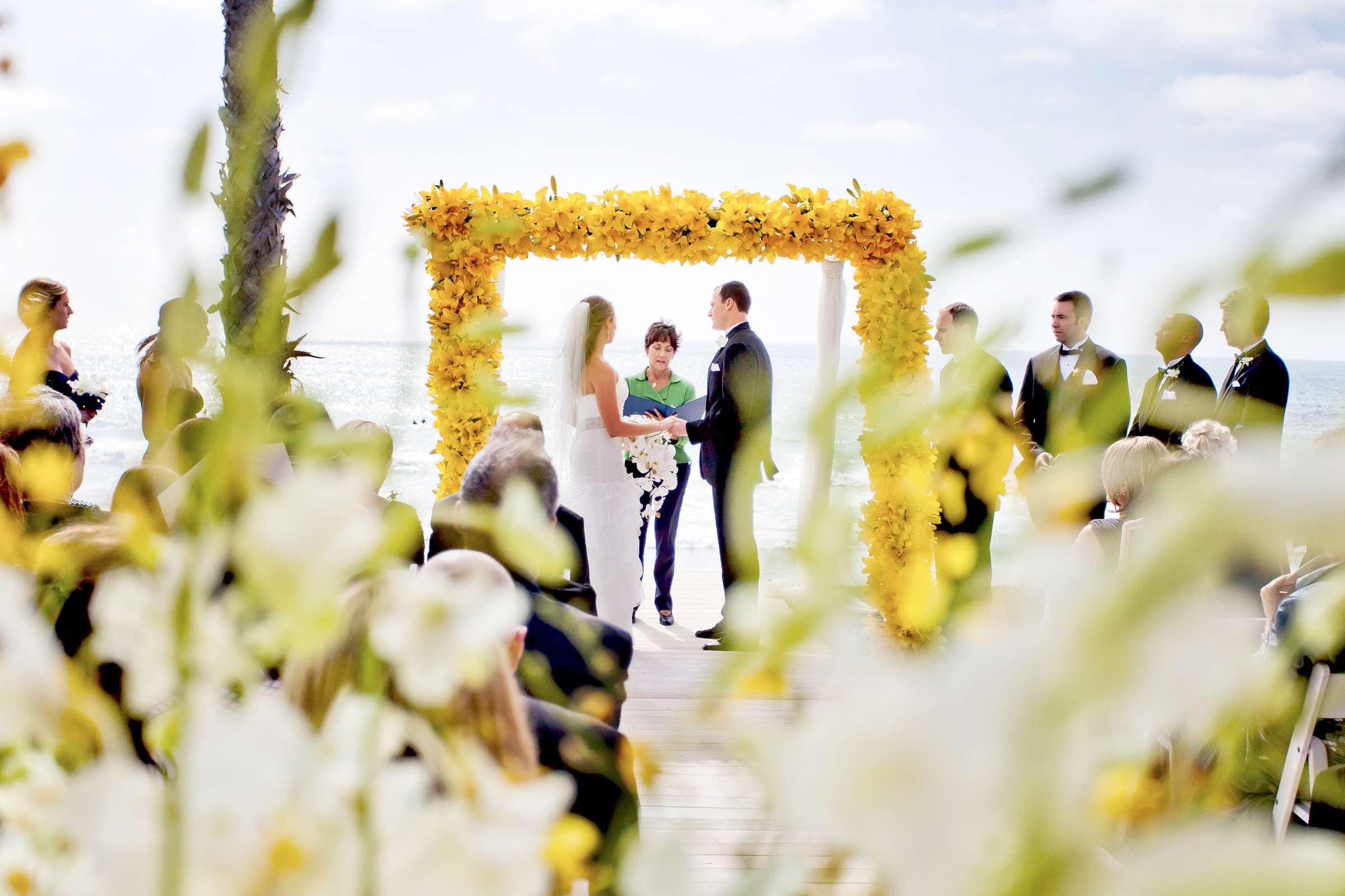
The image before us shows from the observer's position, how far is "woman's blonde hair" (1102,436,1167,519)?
10.0 feet

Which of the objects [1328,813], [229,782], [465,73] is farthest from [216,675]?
[1328,813]

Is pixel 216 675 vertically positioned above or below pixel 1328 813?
above

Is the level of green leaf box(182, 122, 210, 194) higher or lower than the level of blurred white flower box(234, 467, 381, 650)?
higher

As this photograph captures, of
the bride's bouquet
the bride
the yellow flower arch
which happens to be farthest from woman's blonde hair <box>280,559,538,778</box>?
the bride's bouquet

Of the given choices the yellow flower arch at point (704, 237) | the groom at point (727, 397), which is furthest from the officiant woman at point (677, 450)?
the yellow flower arch at point (704, 237)

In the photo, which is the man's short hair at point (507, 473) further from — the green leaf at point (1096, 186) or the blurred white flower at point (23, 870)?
the green leaf at point (1096, 186)

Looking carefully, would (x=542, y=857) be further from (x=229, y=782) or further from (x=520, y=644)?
(x=520, y=644)

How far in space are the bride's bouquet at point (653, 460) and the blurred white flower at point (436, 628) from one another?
5.53 meters

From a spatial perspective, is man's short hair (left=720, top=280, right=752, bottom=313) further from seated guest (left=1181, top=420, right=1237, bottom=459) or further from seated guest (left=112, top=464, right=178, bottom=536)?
seated guest (left=112, top=464, right=178, bottom=536)

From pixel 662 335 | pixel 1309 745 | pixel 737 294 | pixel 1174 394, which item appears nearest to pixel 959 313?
pixel 737 294

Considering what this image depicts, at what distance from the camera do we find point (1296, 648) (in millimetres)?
297

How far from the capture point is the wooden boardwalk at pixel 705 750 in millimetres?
267

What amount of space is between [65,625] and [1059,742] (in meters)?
1.57

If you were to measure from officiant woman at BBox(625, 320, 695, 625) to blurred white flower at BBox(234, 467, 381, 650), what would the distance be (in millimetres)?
5770
